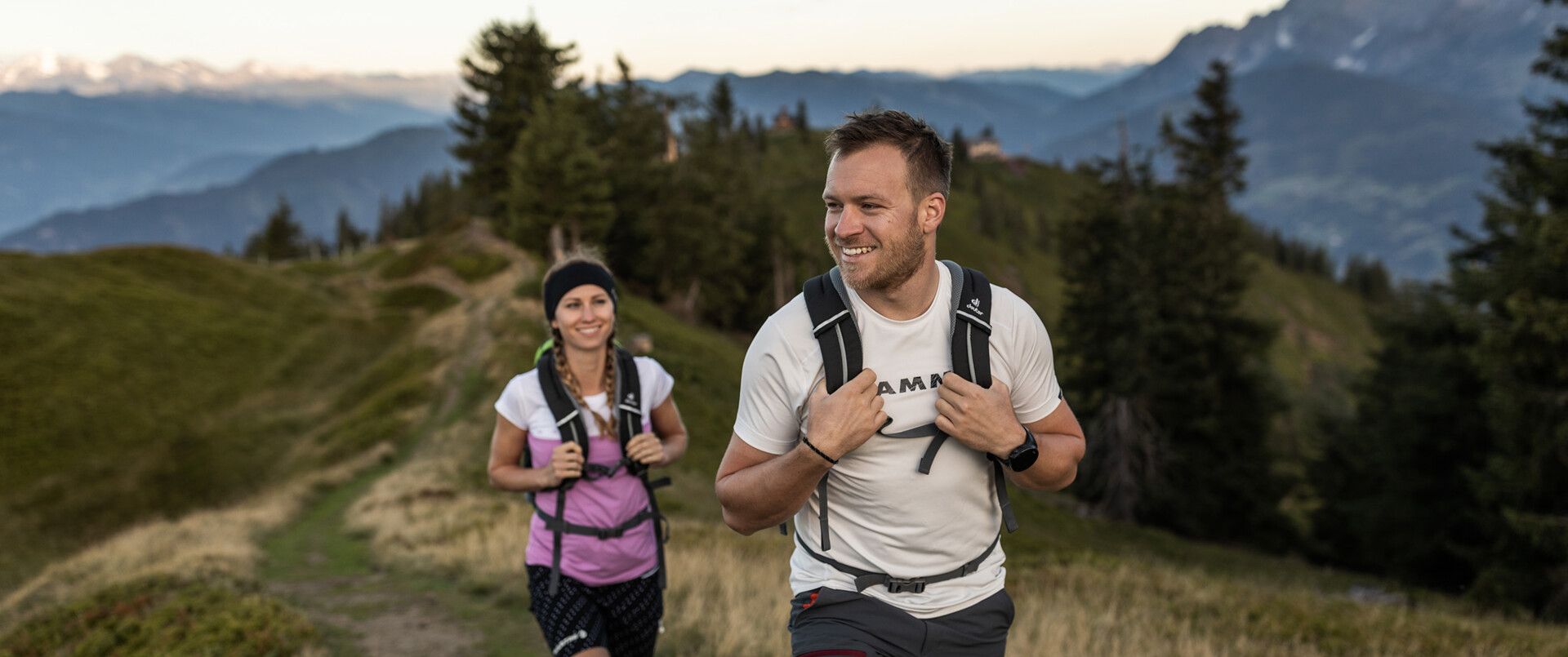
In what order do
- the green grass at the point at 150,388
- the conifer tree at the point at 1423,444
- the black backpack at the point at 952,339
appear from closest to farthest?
the black backpack at the point at 952,339
the conifer tree at the point at 1423,444
the green grass at the point at 150,388

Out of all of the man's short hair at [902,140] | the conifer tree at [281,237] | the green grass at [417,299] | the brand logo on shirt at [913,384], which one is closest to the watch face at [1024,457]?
the brand logo on shirt at [913,384]

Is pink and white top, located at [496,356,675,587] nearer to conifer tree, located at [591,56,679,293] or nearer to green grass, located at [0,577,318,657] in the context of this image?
green grass, located at [0,577,318,657]

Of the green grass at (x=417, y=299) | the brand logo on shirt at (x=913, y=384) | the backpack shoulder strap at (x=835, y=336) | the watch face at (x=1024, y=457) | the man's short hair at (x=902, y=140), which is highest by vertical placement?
the man's short hair at (x=902, y=140)

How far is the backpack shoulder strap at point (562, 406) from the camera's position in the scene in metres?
4.57

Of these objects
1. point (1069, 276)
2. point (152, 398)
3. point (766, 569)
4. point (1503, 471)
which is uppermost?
point (1069, 276)

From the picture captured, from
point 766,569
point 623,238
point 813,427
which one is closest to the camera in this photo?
point 813,427

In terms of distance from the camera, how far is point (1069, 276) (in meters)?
36.2

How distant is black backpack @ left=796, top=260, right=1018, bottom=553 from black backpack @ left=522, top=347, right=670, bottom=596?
1962mm

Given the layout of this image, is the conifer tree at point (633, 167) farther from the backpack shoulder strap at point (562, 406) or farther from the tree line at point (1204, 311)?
the backpack shoulder strap at point (562, 406)

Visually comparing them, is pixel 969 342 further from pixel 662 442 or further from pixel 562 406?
pixel 662 442

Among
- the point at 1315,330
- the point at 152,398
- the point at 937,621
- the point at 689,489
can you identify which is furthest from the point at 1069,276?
the point at 1315,330

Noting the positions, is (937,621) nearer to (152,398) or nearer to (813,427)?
(813,427)

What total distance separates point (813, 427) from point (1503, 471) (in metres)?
22.8

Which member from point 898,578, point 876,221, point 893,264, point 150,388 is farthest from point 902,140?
point 150,388
